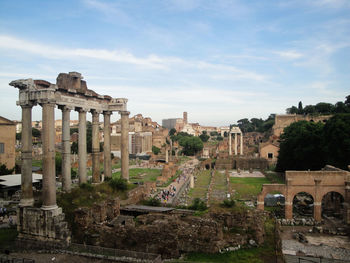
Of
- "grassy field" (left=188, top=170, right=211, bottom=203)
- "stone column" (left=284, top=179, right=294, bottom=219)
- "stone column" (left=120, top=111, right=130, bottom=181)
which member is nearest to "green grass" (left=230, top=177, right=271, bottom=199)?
"grassy field" (left=188, top=170, right=211, bottom=203)

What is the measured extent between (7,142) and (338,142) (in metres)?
41.9

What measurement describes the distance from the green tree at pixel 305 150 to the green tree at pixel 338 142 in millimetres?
1165

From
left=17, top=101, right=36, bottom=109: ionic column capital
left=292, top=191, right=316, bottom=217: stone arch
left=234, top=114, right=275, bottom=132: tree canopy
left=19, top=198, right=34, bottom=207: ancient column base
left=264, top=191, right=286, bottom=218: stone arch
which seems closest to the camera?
left=19, top=198, right=34, bottom=207: ancient column base

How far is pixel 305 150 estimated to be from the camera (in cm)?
3881

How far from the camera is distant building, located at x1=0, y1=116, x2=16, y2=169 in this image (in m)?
42.0

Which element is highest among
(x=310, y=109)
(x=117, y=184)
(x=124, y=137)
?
(x=310, y=109)

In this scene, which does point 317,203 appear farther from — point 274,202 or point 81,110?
point 81,110

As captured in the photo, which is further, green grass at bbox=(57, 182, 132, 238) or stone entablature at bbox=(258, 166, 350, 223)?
stone entablature at bbox=(258, 166, 350, 223)

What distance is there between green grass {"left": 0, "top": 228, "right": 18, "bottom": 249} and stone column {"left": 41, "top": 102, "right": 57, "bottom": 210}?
287 centimetres

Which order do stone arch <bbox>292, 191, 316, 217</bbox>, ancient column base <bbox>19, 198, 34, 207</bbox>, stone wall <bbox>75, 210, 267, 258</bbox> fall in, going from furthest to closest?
stone arch <bbox>292, 191, 316, 217</bbox>
ancient column base <bbox>19, 198, 34, 207</bbox>
stone wall <bbox>75, 210, 267, 258</bbox>

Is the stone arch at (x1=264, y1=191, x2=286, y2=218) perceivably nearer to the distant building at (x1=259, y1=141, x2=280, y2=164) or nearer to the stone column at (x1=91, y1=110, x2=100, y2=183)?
the stone column at (x1=91, y1=110, x2=100, y2=183)

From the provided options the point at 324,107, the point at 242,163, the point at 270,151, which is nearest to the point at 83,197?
the point at 242,163

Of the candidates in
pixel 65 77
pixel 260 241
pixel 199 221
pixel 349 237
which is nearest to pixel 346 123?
pixel 349 237

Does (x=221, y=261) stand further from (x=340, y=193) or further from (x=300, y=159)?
(x=300, y=159)
